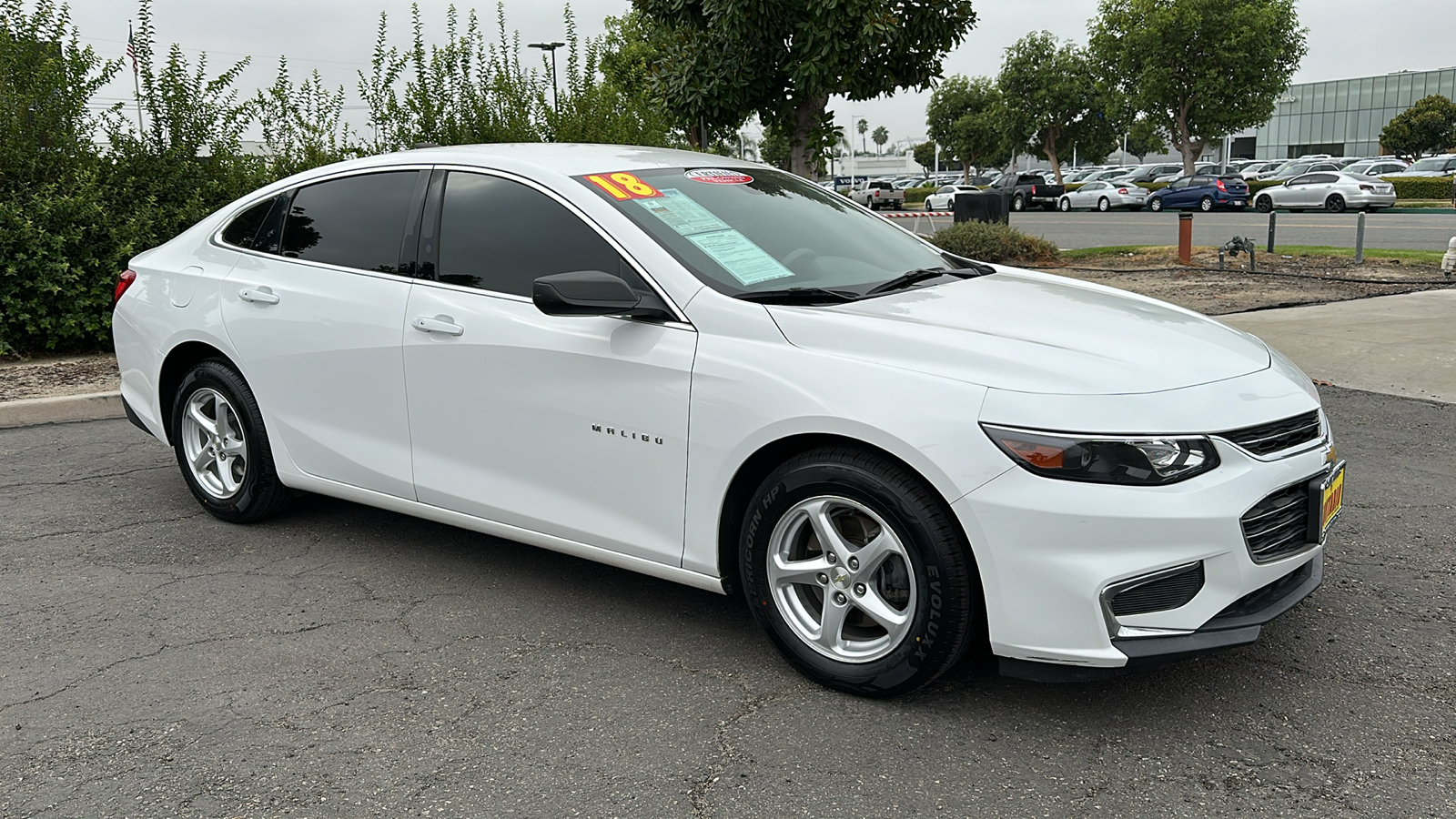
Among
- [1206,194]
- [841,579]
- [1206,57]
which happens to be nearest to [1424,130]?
[1206,57]

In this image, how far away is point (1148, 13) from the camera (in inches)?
2016

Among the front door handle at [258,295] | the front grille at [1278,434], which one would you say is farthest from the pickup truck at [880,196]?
the front grille at [1278,434]

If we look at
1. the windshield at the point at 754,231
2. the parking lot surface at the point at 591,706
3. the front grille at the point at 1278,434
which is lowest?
the parking lot surface at the point at 591,706

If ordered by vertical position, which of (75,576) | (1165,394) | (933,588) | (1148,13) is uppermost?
(1148,13)

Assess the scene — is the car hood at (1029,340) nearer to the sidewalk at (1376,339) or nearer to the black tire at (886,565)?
the black tire at (886,565)

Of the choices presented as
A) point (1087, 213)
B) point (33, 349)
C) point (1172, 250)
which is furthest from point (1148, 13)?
point (33, 349)

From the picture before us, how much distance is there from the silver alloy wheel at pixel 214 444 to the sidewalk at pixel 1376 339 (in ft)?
22.9

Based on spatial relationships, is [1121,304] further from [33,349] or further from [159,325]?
[33,349]

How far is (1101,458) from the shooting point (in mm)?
2957

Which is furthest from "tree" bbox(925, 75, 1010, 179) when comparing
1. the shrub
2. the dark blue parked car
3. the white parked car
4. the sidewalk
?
the sidewalk

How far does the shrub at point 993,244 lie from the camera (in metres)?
16.8

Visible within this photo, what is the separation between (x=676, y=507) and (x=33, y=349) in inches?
301

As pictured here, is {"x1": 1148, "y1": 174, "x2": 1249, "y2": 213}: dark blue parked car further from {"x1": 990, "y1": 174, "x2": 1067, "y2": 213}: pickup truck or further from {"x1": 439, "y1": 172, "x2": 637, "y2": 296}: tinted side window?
{"x1": 439, "y1": 172, "x2": 637, "y2": 296}: tinted side window

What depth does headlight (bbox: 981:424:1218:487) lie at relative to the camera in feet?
9.70
